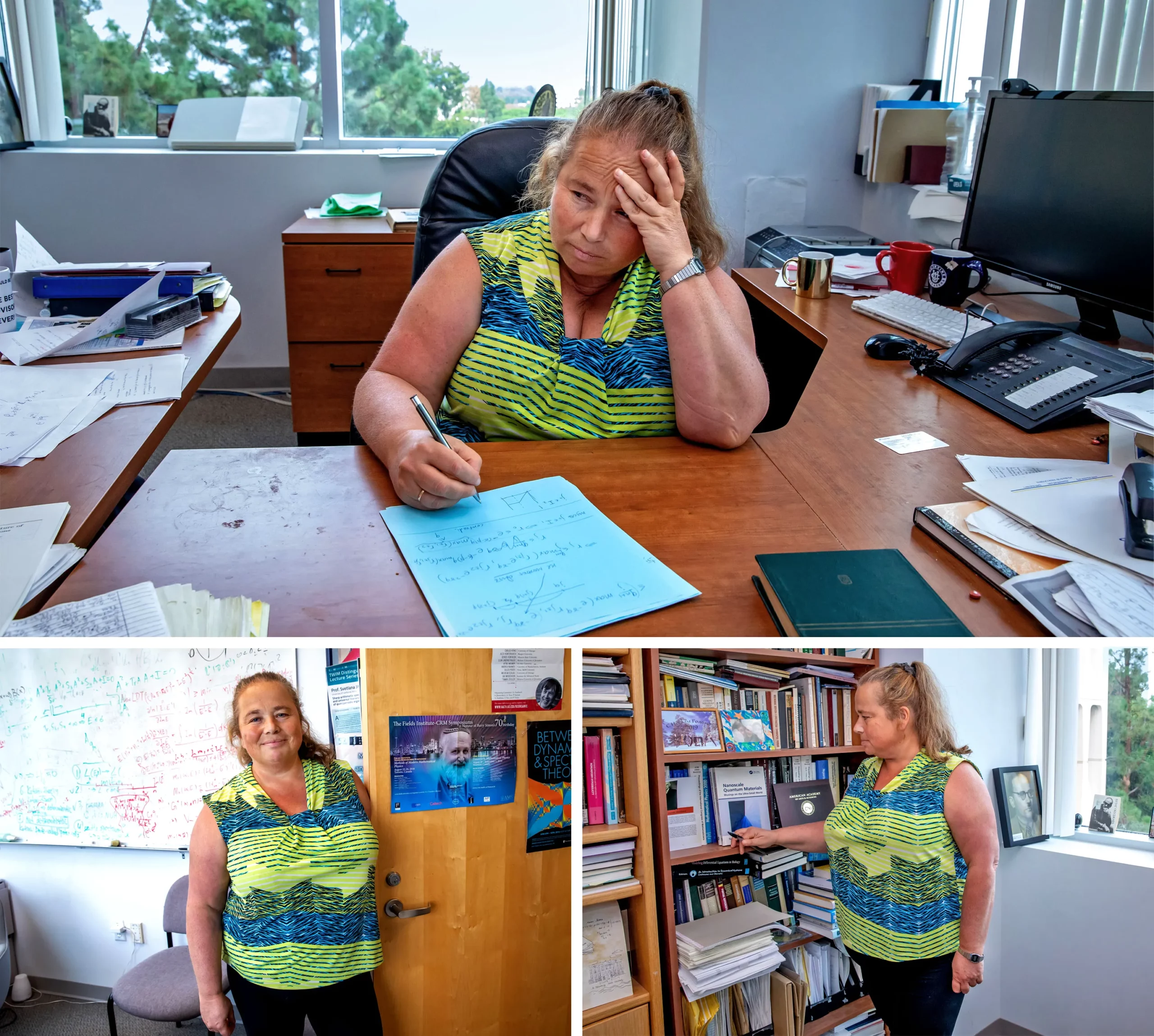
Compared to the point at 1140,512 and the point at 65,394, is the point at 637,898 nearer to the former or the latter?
the point at 1140,512

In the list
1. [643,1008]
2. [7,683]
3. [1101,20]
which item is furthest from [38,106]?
[643,1008]

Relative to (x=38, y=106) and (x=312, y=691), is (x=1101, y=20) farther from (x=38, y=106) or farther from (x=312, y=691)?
(x=38, y=106)

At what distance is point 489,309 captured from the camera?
4.75ft

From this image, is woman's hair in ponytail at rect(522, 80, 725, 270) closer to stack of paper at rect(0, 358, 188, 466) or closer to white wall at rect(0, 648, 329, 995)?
stack of paper at rect(0, 358, 188, 466)

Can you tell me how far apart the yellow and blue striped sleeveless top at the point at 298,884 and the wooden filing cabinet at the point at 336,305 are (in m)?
2.69

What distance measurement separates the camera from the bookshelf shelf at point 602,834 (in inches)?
28.3

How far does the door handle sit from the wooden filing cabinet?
8.81 ft

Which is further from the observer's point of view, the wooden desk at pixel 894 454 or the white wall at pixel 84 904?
the wooden desk at pixel 894 454

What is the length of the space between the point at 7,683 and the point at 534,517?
533 mm

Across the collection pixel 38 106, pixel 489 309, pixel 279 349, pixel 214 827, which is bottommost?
pixel 279 349

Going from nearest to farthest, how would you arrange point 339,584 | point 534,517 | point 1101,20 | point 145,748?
1. point 145,748
2. point 339,584
3. point 534,517
4. point 1101,20

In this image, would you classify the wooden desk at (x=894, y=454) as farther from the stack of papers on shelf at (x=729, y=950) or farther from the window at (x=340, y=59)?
the window at (x=340, y=59)

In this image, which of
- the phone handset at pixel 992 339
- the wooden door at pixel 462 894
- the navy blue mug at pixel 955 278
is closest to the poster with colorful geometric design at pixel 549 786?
the wooden door at pixel 462 894

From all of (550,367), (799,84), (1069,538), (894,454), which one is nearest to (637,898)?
(1069,538)
